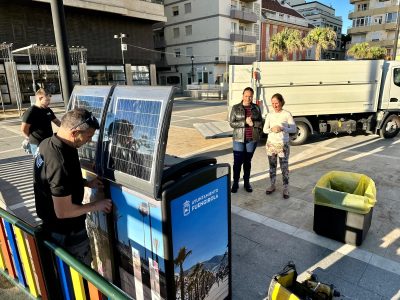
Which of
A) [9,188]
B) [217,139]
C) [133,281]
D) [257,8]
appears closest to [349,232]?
[133,281]

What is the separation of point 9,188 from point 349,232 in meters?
6.45

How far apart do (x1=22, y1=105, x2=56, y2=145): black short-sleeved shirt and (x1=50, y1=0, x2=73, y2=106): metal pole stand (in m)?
1.68

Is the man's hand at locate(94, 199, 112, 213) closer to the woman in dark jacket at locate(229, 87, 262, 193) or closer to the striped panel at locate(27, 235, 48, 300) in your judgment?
the striped panel at locate(27, 235, 48, 300)

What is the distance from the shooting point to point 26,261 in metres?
2.46

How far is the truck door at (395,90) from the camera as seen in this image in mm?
9609

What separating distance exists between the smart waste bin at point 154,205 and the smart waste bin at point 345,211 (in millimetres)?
1814

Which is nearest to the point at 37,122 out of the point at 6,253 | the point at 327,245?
the point at 6,253

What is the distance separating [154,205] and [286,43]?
40.4 metres

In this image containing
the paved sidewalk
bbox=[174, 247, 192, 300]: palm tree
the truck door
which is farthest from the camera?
the truck door

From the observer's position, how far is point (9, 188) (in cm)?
617

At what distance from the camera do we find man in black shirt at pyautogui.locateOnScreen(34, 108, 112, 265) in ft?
6.86

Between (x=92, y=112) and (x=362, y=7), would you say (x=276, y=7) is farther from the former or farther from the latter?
(x=92, y=112)

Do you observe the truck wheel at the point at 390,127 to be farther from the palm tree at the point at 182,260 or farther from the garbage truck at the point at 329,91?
the palm tree at the point at 182,260

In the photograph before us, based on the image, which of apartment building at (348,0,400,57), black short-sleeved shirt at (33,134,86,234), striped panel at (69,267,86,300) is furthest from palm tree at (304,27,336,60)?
striped panel at (69,267,86,300)
